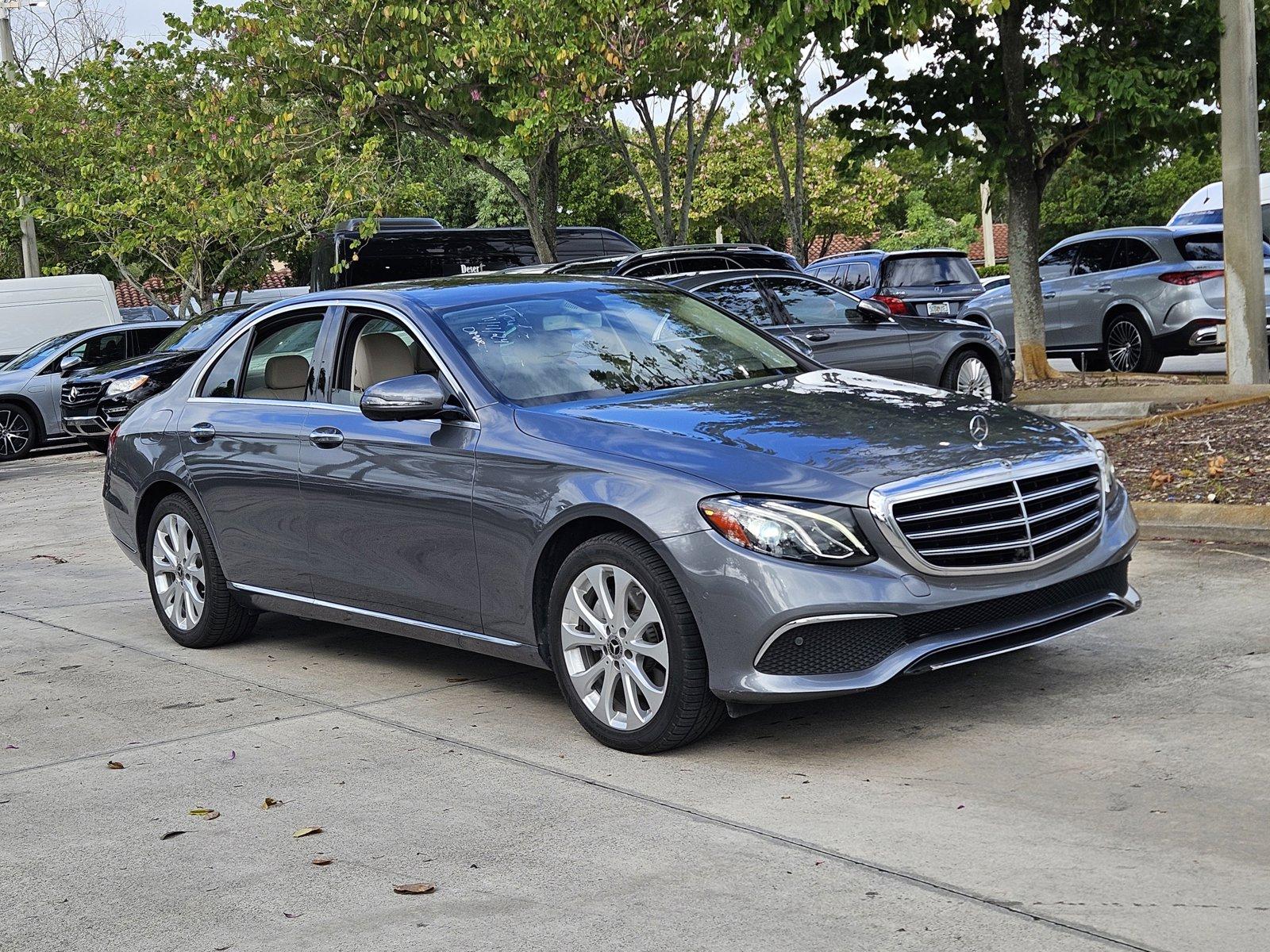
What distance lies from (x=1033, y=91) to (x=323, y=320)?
12.0 m

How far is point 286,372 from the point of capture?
24.1 feet

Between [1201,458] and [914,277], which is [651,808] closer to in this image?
[1201,458]

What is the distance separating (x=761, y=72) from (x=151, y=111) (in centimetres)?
1344

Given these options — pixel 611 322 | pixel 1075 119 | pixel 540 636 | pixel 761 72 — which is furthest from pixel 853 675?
pixel 1075 119

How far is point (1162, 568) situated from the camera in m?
7.94

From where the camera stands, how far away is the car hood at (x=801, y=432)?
17.3 feet

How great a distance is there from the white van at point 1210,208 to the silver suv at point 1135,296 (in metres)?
1.72

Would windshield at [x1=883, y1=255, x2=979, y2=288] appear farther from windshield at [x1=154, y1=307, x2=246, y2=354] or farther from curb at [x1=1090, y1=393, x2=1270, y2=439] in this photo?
curb at [x1=1090, y1=393, x2=1270, y2=439]

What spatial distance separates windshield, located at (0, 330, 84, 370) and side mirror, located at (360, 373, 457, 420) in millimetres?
16921

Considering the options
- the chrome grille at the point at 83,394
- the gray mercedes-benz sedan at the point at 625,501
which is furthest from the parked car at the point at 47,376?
the gray mercedes-benz sedan at the point at 625,501

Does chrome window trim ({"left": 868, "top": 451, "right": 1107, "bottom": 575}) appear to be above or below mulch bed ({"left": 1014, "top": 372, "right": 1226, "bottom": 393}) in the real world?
above

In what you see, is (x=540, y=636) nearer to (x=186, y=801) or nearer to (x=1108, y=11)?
(x=186, y=801)

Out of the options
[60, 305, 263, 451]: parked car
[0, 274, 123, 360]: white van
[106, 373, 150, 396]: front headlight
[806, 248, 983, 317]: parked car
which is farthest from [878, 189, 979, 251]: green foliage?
[106, 373, 150, 396]: front headlight

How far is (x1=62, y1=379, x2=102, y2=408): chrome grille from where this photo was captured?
20469mm
